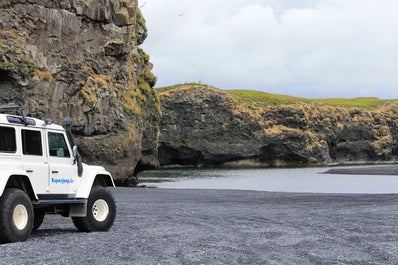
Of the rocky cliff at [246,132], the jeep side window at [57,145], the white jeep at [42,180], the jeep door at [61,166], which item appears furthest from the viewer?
the rocky cliff at [246,132]

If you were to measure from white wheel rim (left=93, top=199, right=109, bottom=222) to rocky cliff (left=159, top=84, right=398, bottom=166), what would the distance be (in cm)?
10409

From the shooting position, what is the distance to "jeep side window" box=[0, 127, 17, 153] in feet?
48.0

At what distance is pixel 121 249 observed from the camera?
14.1 metres

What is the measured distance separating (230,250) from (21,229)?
531cm

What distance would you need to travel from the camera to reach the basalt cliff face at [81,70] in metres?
48.0

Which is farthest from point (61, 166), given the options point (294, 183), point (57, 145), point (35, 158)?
point (294, 183)

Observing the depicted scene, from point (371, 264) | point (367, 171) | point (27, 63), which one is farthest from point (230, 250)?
point (367, 171)

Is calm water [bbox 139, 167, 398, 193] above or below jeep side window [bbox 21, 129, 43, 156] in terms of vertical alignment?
below

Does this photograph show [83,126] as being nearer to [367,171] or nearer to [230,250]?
[230,250]

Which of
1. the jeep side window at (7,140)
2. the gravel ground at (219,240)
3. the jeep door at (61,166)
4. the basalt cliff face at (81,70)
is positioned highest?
the basalt cliff face at (81,70)

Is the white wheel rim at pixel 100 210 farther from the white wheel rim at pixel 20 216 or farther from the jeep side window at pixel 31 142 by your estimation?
the white wheel rim at pixel 20 216

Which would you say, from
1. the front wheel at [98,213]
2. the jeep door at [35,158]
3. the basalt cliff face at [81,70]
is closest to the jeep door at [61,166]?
the jeep door at [35,158]

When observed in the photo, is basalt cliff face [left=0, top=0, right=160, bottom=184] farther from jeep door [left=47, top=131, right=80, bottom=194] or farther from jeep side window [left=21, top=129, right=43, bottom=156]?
jeep side window [left=21, top=129, right=43, bottom=156]

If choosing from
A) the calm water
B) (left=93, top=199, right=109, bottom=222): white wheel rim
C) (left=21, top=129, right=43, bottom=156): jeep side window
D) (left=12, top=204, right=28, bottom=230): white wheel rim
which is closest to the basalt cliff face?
the calm water
